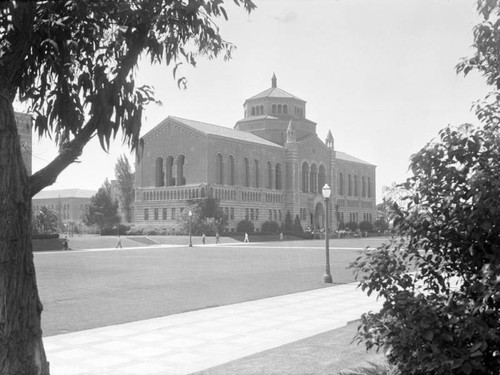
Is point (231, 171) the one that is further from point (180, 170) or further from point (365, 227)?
point (365, 227)

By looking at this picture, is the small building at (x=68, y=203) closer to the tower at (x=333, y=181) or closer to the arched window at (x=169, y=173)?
the arched window at (x=169, y=173)

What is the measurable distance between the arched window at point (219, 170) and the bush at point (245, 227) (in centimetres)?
632

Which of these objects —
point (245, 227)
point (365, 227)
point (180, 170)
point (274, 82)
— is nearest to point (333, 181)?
point (365, 227)

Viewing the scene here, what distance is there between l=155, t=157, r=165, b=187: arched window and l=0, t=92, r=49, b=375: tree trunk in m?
75.1

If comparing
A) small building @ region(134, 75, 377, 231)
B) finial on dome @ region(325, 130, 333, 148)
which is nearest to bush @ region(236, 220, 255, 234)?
small building @ region(134, 75, 377, 231)

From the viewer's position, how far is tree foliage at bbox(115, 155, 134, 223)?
320ft

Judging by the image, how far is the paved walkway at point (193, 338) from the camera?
7.91 m

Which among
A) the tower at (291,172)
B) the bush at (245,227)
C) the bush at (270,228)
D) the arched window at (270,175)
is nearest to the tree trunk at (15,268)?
the bush at (245,227)

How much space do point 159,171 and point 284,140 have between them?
21.7m

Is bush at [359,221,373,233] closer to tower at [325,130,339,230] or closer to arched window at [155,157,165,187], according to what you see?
tower at [325,130,339,230]

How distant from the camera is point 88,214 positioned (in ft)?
286

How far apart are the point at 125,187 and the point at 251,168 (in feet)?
93.1

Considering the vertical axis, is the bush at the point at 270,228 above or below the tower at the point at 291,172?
below

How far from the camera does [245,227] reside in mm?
74562
